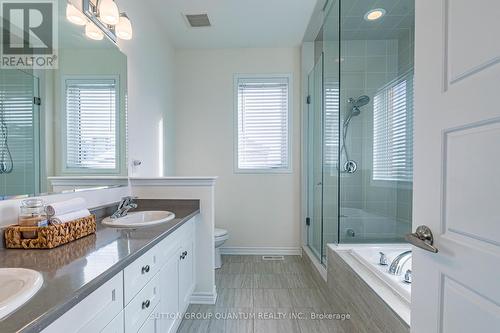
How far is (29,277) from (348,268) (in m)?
1.67

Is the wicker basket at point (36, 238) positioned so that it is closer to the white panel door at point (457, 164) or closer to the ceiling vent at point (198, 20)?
the white panel door at point (457, 164)

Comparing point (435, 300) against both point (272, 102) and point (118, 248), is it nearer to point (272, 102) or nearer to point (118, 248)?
point (118, 248)

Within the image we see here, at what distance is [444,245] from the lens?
711mm

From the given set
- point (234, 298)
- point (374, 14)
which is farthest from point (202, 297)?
point (374, 14)

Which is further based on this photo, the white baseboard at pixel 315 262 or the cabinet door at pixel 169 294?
the white baseboard at pixel 315 262

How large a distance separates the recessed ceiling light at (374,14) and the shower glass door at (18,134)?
9.07 feet

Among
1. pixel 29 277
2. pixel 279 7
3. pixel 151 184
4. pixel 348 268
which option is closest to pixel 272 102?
pixel 279 7

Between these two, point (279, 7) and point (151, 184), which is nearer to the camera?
point (151, 184)

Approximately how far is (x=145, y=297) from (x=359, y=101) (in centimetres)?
261

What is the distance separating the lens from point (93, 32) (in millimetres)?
1633

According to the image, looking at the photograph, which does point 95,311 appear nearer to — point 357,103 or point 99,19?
point 99,19

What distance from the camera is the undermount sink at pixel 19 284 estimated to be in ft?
2.01

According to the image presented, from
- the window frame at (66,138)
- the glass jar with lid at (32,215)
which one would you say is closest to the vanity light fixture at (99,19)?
the window frame at (66,138)

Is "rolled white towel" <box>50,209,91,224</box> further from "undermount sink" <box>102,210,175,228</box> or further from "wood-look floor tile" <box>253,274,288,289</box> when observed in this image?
"wood-look floor tile" <box>253,274,288,289</box>
